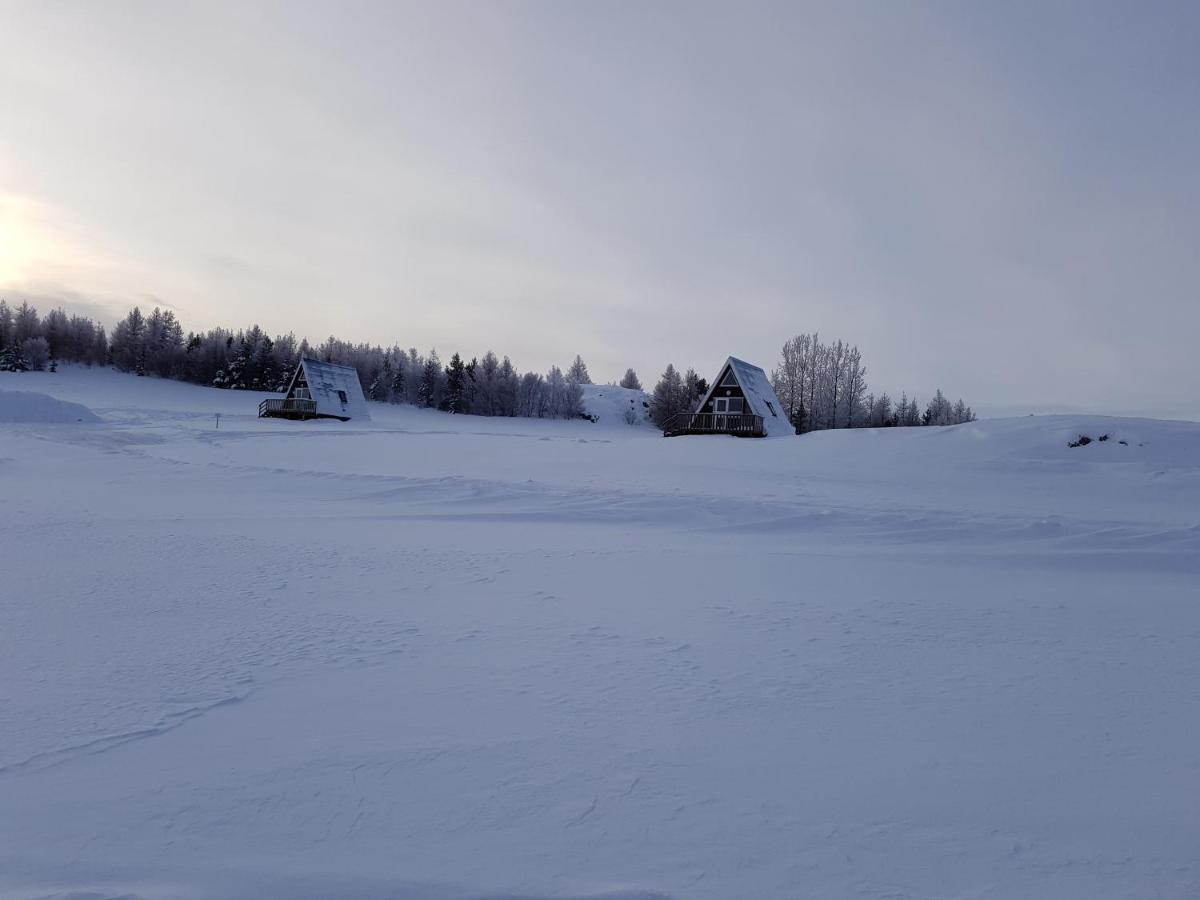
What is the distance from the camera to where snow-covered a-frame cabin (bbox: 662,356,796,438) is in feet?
109

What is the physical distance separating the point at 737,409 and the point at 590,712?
31.4 meters

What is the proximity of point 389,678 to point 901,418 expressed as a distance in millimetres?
75065

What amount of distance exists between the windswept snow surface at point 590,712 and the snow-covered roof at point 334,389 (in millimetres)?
36353

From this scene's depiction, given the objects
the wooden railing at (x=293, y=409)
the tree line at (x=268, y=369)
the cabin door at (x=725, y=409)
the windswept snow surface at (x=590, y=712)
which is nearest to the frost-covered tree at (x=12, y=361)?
the tree line at (x=268, y=369)

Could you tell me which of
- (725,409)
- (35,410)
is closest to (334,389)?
(35,410)

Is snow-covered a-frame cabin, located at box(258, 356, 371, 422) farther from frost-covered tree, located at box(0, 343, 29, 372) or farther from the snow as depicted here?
frost-covered tree, located at box(0, 343, 29, 372)

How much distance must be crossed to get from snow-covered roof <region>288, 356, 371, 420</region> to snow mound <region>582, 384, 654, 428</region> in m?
31.7

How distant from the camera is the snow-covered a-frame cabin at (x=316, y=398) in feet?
146

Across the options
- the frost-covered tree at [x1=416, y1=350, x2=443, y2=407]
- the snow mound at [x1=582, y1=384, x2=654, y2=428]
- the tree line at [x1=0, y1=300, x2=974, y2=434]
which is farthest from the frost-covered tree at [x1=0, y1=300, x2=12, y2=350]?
the snow mound at [x1=582, y1=384, x2=654, y2=428]

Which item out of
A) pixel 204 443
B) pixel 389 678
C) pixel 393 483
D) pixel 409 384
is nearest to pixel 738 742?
pixel 389 678

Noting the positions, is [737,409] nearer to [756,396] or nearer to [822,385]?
[756,396]

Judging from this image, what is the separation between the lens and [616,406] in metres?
93.3

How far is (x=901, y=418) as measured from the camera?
71.3 meters

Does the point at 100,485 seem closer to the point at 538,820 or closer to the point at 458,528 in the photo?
the point at 458,528
